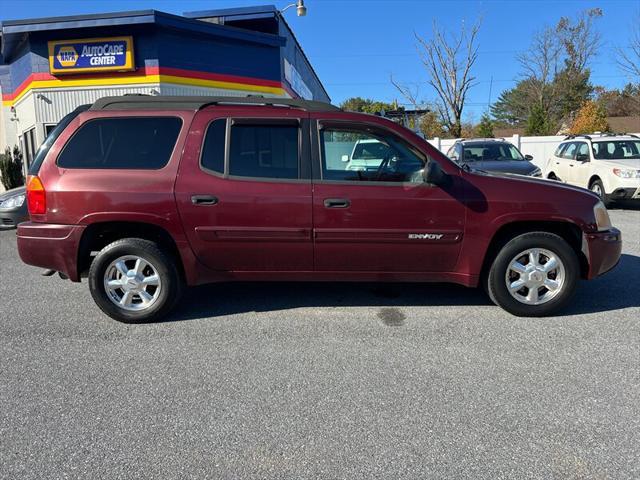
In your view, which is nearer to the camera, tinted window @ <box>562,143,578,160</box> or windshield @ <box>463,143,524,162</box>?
windshield @ <box>463,143,524,162</box>

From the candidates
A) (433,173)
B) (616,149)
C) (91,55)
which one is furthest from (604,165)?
(91,55)

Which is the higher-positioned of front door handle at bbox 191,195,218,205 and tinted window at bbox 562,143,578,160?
tinted window at bbox 562,143,578,160

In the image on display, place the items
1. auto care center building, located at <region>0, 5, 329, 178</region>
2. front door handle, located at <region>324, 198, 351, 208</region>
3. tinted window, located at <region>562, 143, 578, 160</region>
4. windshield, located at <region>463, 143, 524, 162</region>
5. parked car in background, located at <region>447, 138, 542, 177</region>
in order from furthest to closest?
auto care center building, located at <region>0, 5, 329, 178</region> → tinted window, located at <region>562, 143, 578, 160</region> → windshield, located at <region>463, 143, 524, 162</region> → parked car in background, located at <region>447, 138, 542, 177</region> → front door handle, located at <region>324, 198, 351, 208</region>

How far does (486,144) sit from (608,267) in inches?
350

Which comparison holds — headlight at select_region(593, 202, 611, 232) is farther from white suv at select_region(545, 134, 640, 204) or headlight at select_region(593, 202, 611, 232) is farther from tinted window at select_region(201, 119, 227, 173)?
white suv at select_region(545, 134, 640, 204)

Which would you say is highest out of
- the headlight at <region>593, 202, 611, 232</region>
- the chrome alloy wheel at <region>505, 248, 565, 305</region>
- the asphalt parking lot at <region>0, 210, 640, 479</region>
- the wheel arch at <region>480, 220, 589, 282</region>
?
the headlight at <region>593, 202, 611, 232</region>

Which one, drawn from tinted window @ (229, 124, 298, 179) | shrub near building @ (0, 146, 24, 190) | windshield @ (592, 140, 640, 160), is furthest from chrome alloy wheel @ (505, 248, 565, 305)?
shrub near building @ (0, 146, 24, 190)

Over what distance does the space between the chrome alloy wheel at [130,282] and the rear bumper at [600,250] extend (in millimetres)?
3828

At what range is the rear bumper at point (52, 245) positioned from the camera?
4406 millimetres

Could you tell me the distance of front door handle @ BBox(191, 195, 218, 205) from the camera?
433cm

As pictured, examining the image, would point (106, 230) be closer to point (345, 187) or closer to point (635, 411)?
point (345, 187)

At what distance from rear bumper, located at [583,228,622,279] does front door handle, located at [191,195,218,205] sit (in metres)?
3.28

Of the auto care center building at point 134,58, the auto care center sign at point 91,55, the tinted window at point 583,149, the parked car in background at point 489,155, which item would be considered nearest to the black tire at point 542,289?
the parked car in background at point 489,155

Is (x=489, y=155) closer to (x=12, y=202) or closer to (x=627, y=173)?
(x=627, y=173)
